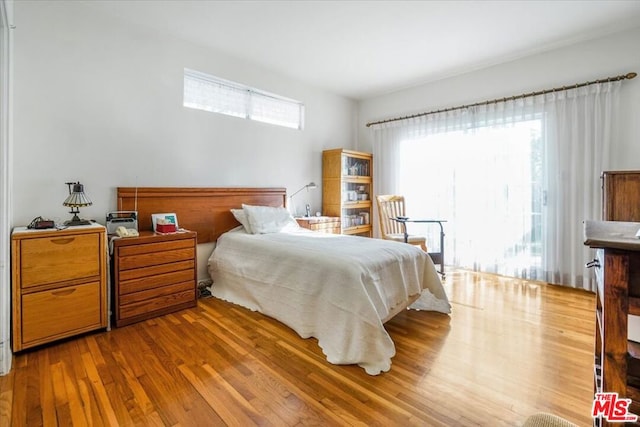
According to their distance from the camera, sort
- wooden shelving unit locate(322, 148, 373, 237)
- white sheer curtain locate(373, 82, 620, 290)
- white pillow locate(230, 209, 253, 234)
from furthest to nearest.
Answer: wooden shelving unit locate(322, 148, 373, 237)
white pillow locate(230, 209, 253, 234)
white sheer curtain locate(373, 82, 620, 290)

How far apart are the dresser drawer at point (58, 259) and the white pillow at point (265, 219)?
4.71 feet

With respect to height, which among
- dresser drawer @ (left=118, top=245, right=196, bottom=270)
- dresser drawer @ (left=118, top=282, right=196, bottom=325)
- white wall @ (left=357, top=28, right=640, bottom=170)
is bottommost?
dresser drawer @ (left=118, top=282, right=196, bottom=325)

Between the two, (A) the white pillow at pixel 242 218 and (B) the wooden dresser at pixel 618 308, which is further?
(A) the white pillow at pixel 242 218

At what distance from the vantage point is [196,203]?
3412 millimetres

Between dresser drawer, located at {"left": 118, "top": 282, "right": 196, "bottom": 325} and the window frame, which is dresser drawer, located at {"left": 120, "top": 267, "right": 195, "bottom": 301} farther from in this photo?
→ the window frame

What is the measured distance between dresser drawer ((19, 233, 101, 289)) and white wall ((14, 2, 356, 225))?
0.59 m

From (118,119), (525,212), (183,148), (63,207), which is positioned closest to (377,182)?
(525,212)

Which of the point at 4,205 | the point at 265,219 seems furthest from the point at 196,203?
the point at 4,205

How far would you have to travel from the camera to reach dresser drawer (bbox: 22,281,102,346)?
6.79ft

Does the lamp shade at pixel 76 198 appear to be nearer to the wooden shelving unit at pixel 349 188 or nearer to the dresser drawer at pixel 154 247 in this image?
the dresser drawer at pixel 154 247

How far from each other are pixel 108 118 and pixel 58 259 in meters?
1.39

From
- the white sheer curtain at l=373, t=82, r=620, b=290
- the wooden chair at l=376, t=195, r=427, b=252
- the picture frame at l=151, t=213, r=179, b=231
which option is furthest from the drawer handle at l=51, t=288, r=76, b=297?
the white sheer curtain at l=373, t=82, r=620, b=290

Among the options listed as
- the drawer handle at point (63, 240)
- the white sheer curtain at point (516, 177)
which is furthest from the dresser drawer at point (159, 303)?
the white sheer curtain at point (516, 177)

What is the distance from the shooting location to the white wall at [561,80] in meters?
3.09
